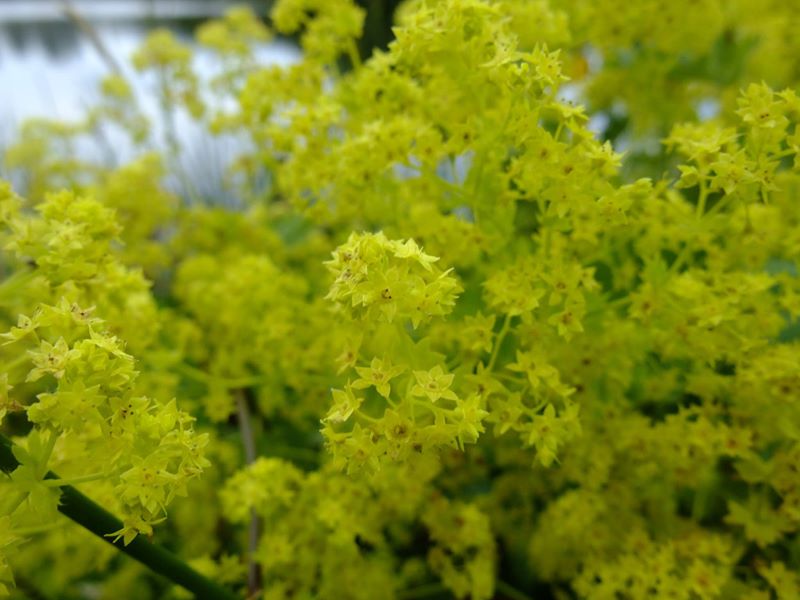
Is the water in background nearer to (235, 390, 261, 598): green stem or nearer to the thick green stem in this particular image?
(235, 390, 261, 598): green stem

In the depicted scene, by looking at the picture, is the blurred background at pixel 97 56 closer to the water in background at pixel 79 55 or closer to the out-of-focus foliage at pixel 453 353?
the water in background at pixel 79 55

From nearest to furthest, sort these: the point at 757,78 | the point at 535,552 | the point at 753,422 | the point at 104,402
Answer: the point at 104,402 → the point at 753,422 → the point at 535,552 → the point at 757,78

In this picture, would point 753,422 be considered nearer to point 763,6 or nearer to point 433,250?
point 433,250

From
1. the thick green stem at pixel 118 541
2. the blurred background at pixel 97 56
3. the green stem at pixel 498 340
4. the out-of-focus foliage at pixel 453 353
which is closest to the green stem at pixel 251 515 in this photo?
the out-of-focus foliage at pixel 453 353

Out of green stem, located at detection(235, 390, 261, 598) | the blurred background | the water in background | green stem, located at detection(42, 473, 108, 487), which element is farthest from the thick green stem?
the water in background

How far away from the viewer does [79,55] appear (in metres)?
2.08

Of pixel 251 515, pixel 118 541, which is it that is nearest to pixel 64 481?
pixel 118 541

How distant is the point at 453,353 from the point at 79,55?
5.92 ft

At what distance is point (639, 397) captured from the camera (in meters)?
0.70

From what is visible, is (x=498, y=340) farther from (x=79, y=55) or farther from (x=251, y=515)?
(x=79, y=55)

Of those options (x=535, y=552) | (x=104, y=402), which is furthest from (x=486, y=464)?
(x=104, y=402)

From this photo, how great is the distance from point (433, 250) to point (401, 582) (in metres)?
0.29

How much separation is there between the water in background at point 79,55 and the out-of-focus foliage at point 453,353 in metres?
0.53

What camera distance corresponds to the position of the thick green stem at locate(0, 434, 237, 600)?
474 millimetres
